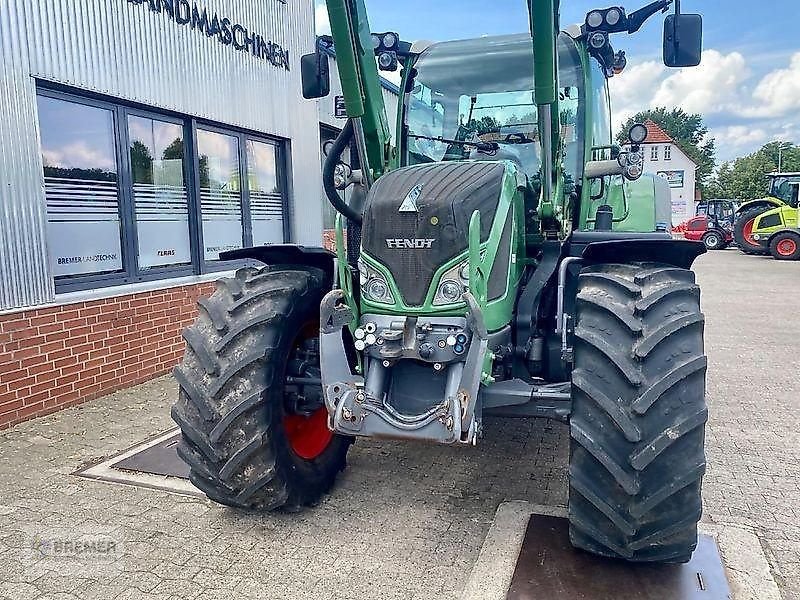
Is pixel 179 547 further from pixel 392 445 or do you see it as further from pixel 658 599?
pixel 658 599

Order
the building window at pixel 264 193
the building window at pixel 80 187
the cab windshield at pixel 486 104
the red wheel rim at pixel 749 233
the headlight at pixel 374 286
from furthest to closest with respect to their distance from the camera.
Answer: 1. the red wheel rim at pixel 749 233
2. the building window at pixel 264 193
3. the building window at pixel 80 187
4. the cab windshield at pixel 486 104
5. the headlight at pixel 374 286

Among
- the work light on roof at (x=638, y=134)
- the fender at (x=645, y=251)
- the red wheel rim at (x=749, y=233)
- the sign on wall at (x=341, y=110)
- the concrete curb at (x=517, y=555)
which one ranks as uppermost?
the sign on wall at (x=341, y=110)

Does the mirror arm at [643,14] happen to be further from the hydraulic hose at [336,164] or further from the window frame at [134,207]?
the window frame at [134,207]

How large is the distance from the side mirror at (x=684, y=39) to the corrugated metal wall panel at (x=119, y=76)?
462cm

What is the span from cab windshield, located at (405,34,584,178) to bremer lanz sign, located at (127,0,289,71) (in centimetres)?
351

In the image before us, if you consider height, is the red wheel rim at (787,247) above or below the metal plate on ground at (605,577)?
above

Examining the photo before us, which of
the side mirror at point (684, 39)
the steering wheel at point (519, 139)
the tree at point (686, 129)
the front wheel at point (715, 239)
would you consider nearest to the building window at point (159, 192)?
the steering wheel at point (519, 139)

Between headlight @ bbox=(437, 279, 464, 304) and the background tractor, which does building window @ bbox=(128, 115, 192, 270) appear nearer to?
headlight @ bbox=(437, 279, 464, 304)

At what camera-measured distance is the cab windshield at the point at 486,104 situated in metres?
4.31

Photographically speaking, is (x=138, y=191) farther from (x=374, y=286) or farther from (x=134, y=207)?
(x=374, y=286)

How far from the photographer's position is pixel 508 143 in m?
4.32

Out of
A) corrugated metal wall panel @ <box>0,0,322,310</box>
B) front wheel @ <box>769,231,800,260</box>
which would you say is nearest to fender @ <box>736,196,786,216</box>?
front wheel @ <box>769,231,800,260</box>

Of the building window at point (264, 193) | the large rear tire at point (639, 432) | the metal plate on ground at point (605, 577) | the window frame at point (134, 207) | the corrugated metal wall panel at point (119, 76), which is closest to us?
the large rear tire at point (639, 432)

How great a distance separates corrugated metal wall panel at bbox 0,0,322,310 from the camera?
5.10 m
